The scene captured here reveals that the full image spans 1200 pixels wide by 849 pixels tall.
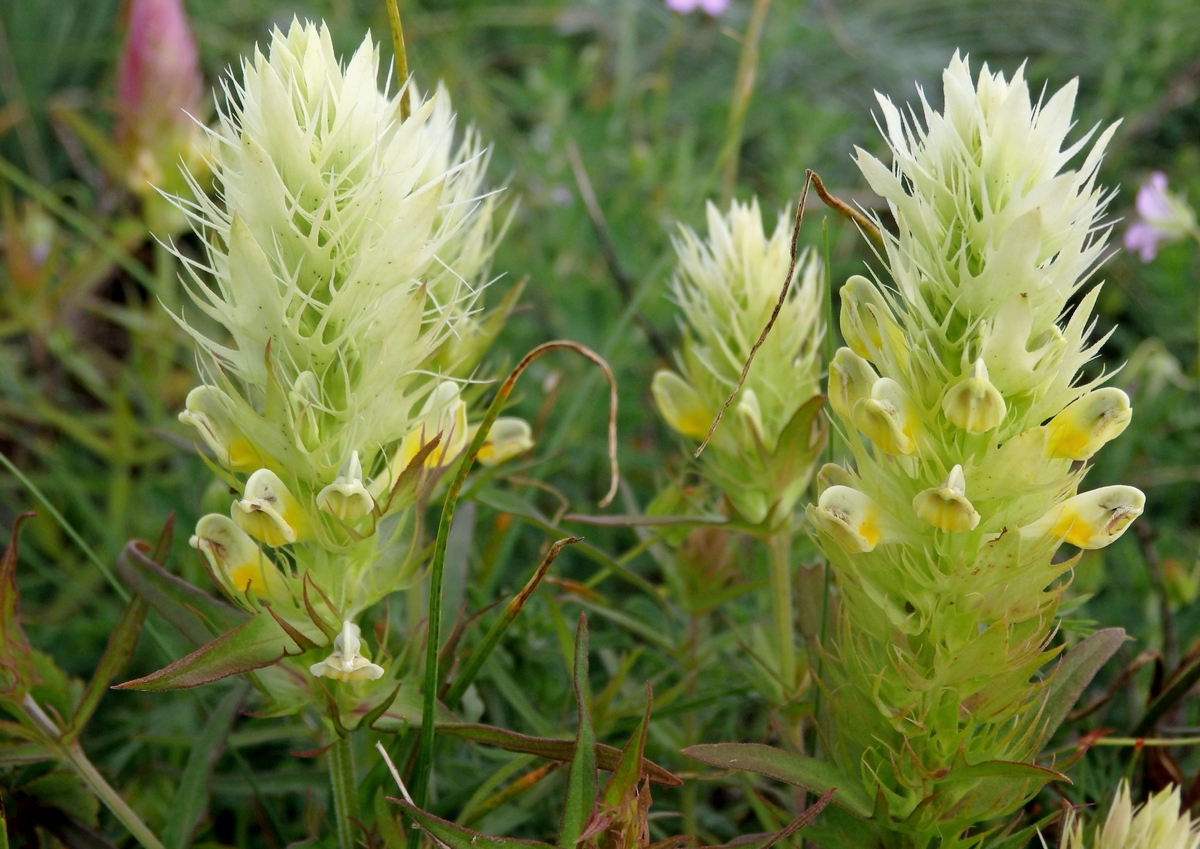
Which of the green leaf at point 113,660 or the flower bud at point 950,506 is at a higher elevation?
the flower bud at point 950,506

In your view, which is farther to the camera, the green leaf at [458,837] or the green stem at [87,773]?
the green stem at [87,773]

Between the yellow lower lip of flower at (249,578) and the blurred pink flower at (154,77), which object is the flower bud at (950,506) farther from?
the blurred pink flower at (154,77)

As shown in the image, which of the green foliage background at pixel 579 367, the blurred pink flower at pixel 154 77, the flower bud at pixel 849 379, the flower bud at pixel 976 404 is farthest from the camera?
the blurred pink flower at pixel 154 77

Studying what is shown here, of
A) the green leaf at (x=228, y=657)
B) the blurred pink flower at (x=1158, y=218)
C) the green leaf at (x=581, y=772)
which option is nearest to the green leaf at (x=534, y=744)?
the green leaf at (x=581, y=772)

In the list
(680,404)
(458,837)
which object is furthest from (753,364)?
(458,837)

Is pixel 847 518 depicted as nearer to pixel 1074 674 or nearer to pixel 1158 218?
pixel 1074 674

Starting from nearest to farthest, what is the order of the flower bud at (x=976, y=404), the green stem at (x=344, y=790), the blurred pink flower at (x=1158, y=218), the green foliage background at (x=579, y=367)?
1. the flower bud at (x=976, y=404)
2. the green stem at (x=344, y=790)
3. the green foliage background at (x=579, y=367)
4. the blurred pink flower at (x=1158, y=218)
